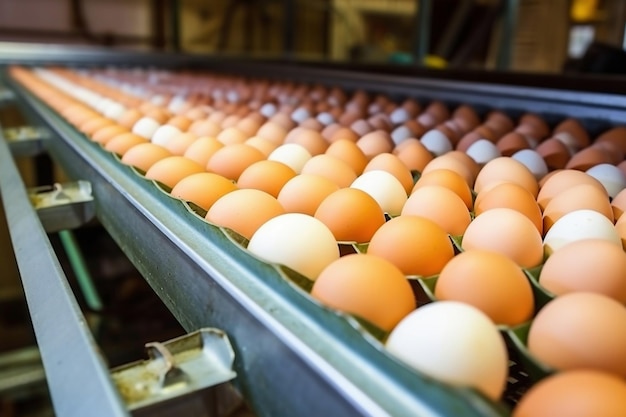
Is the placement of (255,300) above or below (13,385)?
above

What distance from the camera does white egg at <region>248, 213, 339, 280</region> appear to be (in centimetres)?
75

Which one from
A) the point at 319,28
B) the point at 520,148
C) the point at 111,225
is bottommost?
the point at 111,225

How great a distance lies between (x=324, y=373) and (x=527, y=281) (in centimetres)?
30

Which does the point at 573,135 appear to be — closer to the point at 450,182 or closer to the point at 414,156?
the point at 414,156

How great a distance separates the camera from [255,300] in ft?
2.00

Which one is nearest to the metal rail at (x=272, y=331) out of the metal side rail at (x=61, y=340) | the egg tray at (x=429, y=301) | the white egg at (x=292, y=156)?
the egg tray at (x=429, y=301)

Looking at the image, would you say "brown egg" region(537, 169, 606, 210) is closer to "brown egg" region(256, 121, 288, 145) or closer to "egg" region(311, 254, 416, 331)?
"egg" region(311, 254, 416, 331)

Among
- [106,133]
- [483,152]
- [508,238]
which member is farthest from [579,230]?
[106,133]

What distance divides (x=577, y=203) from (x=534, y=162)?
359mm

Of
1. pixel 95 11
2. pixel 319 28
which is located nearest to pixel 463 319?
pixel 95 11

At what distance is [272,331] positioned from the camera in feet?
1.84

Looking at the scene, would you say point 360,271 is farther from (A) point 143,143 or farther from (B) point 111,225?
(A) point 143,143

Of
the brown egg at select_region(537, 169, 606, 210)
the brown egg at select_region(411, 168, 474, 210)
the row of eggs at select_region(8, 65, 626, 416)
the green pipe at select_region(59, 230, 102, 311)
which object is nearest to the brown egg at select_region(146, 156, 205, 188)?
the row of eggs at select_region(8, 65, 626, 416)

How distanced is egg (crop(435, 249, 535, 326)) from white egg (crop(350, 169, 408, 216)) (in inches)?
14.0
